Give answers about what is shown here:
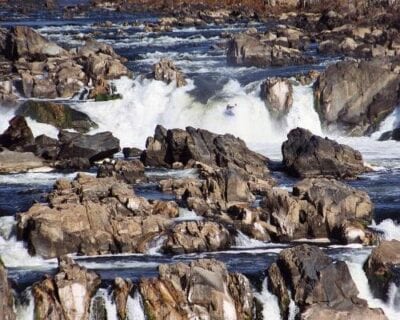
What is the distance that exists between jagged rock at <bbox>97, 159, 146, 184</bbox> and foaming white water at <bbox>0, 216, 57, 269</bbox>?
286 inches

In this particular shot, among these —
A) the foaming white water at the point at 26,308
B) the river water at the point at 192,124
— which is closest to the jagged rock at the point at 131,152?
the river water at the point at 192,124

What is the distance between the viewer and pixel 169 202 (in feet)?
126

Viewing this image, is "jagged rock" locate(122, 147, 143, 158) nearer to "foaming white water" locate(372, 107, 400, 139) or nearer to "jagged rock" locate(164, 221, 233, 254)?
"foaming white water" locate(372, 107, 400, 139)

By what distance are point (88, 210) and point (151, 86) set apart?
83.2ft

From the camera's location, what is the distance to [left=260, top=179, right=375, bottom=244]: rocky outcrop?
3647 centimetres

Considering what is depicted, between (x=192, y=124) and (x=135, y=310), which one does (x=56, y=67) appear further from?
(x=135, y=310)

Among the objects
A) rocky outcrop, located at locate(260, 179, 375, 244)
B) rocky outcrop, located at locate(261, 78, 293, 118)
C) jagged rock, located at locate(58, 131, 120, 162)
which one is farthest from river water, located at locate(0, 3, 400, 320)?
jagged rock, located at locate(58, 131, 120, 162)

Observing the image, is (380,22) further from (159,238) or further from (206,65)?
(159,238)

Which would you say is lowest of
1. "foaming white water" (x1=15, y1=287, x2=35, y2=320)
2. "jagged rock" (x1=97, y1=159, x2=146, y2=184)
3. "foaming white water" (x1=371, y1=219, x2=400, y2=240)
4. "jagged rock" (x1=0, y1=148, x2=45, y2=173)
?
"jagged rock" (x1=0, y1=148, x2=45, y2=173)

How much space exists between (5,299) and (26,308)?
1.22m

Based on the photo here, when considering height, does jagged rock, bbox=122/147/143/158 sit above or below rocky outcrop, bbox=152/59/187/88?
below

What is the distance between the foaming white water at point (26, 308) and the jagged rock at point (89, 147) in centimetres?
1706

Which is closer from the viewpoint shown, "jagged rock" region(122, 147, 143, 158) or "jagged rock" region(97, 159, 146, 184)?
"jagged rock" region(97, 159, 146, 184)

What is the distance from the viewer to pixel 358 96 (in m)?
55.1
